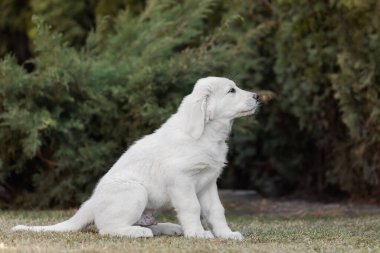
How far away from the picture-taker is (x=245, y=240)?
6.02 m

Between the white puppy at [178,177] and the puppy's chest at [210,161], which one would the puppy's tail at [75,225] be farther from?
the puppy's chest at [210,161]

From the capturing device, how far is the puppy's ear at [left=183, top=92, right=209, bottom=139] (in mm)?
6227

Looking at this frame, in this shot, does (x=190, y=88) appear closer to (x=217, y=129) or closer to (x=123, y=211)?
(x=217, y=129)

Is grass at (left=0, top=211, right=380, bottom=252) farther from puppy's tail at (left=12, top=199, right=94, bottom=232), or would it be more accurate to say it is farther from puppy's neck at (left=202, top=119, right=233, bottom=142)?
puppy's neck at (left=202, top=119, right=233, bottom=142)

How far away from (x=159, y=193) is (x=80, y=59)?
379cm

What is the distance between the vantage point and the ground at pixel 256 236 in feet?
17.6

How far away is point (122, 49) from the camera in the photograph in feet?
33.2

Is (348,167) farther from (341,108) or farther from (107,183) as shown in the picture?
(107,183)

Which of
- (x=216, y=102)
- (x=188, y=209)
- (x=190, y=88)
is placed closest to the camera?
(x=188, y=209)

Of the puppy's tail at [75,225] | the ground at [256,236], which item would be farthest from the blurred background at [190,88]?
the puppy's tail at [75,225]

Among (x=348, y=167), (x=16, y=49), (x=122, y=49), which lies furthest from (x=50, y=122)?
(x=16, y=49)

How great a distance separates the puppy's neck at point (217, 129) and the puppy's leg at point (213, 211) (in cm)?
38

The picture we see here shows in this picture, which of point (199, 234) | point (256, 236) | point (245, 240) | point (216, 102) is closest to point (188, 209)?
point (199, 234)

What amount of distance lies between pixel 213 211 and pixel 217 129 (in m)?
0.66
